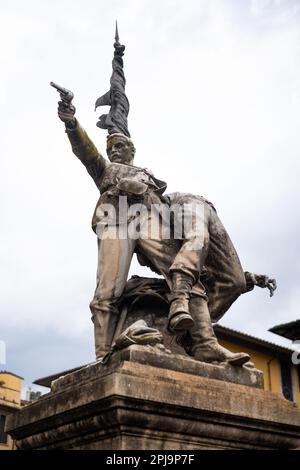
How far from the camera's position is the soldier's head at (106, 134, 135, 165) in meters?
6.48

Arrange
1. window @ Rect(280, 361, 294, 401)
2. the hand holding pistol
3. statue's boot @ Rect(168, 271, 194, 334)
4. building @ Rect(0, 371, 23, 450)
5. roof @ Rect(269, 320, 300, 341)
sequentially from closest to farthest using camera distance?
statue's boot @ Rect(168, 271, 194, 334) < the hand holding pistol < roof @ Rect(269, 320, 300, 341) < window @ Rect(280, 361, 294, 401) < building @ Rect(0, 371, 23, 450)

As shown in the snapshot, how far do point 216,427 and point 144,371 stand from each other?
2.33 ft

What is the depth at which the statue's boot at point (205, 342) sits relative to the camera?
529cm

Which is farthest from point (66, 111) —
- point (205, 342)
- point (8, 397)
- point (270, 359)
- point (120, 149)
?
point (8, 397)

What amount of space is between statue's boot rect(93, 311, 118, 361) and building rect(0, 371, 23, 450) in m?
35.0

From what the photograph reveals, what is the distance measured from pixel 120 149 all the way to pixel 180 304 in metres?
2.02

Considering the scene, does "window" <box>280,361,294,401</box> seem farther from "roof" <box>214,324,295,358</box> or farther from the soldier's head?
the soldier's head

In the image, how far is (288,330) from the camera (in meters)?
29.5

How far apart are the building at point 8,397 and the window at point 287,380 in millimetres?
16289

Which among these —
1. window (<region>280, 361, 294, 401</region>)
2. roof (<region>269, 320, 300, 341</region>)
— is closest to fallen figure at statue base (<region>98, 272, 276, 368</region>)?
roof (<region>269, 320, 300, 341</region>)

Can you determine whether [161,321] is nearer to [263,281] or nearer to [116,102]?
[263,281]
